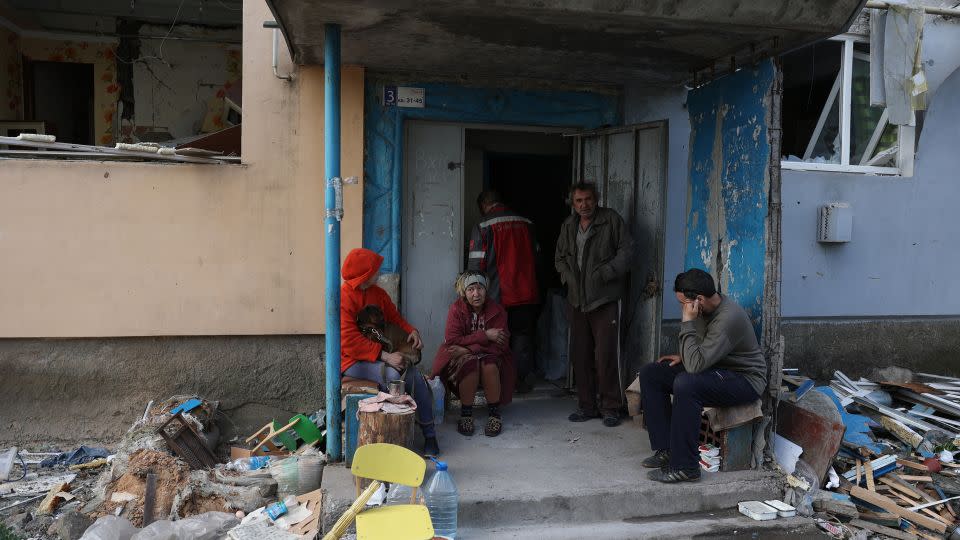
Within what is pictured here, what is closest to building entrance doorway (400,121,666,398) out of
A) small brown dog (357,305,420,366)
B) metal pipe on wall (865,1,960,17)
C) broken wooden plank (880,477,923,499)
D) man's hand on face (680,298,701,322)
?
small brown dog (357,305,420,366)

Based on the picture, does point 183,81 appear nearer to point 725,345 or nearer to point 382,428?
point 382,428

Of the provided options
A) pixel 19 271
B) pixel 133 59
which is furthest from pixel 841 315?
pixel 133 59

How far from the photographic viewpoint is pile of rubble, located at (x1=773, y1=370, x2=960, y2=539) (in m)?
4.63

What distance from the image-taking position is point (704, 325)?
475cm

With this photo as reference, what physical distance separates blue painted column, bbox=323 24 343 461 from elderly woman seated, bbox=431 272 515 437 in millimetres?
1075

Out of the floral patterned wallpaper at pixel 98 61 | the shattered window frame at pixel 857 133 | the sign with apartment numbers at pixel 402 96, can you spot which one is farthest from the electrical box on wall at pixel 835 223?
the floral patterned wallpaper at pixel 98 61

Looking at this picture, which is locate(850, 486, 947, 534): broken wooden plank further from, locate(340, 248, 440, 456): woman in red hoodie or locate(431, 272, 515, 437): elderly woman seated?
locate(340, 248, 440, 456): woman in red hoodie

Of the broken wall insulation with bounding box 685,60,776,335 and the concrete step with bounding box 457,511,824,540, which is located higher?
the broken wall insulation with bounding box 685,60,776,335

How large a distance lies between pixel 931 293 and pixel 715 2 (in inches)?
194

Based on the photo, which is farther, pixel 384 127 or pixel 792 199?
pixel 792 199

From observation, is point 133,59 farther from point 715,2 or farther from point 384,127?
point 715,2

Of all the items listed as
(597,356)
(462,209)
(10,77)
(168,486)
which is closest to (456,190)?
(462,209)

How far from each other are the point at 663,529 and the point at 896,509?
1.62 meters

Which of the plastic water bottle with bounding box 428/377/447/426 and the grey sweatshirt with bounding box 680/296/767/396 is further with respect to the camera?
the plastic water bottle with bounding box 428/377/447/426
